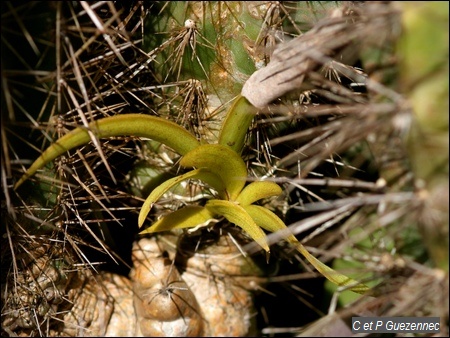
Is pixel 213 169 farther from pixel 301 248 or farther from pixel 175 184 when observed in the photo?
pixel 301 248

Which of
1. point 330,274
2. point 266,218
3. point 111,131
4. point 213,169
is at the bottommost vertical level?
point 330,274

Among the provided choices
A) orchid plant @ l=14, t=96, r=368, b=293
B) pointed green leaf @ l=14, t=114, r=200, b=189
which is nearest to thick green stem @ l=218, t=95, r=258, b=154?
orchid plant @ l=14, t=96, r=368, b=293

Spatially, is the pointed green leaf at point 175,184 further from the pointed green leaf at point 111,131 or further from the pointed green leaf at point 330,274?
the pointed green leaf at point 330,274

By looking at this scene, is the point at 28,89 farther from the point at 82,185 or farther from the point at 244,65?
the point at 244,65

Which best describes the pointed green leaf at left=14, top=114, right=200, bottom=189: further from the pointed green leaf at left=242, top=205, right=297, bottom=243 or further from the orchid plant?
the pointed green leaf at left=242, top=205, right=297, bottom=243

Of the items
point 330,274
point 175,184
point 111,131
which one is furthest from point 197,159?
point 330,274

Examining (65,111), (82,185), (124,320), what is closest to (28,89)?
(65,111)
